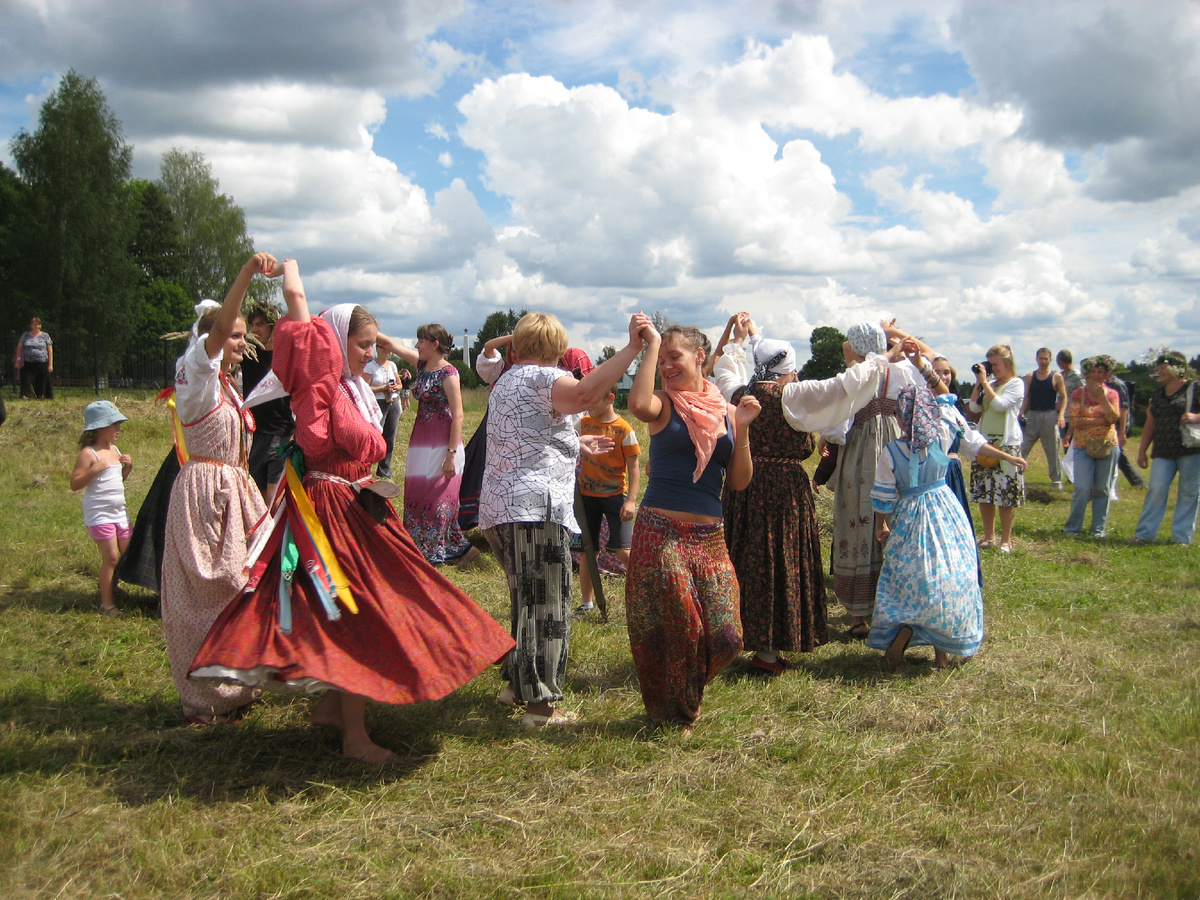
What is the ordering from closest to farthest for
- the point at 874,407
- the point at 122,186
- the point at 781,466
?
the point at 781,466, the point at 874,407, the point at 122,186

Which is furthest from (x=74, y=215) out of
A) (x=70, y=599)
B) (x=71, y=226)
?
(x=70, y=599)

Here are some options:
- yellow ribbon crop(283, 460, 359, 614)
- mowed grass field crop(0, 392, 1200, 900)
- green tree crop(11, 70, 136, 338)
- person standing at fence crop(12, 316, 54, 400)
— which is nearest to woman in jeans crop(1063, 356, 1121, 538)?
mowed grass field crop(0, 392, 1200, 900)

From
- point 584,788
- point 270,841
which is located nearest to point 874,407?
point 584,788

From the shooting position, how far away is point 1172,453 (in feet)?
30.4

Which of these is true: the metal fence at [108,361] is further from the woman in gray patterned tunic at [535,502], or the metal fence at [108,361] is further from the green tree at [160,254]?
the woman in gray patterned tunic at [535,502]

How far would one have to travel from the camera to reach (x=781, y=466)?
495 centimetres

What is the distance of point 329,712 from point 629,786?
1470 mm

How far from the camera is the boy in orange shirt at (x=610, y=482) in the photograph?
591 cm

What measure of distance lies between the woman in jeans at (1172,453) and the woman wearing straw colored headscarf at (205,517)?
900cm

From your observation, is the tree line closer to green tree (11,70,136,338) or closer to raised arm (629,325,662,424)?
green tree (11,70,136,338)

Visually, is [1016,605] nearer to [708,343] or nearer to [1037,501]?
[708,343]

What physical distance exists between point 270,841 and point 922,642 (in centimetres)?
359

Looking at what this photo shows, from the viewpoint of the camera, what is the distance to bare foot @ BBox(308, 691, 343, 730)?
13.1 ft

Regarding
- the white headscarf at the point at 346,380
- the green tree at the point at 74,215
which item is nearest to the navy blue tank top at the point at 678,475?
the white headscarf at the point at 346,380
